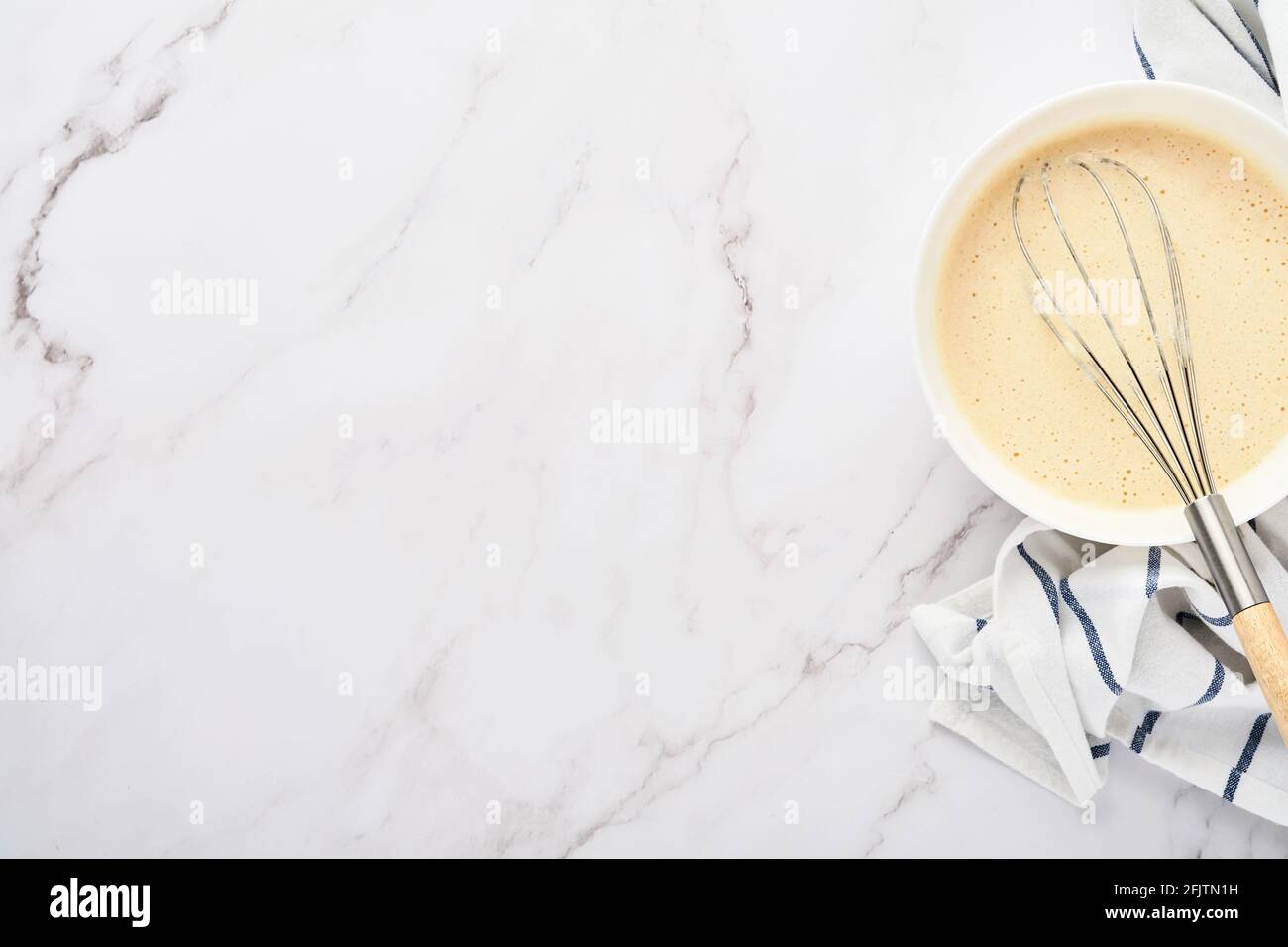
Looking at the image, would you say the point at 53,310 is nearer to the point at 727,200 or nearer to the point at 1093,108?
the point at 727,200

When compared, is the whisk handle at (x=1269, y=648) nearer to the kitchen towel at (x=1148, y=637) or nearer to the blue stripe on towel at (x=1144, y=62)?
the kitchen towel at (x=1148, y=637)

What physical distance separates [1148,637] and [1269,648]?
0.32 ft

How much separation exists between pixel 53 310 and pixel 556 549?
0.42m

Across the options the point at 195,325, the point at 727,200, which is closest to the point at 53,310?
the point at 195,325

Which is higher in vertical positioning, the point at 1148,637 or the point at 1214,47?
the point at 1214,47

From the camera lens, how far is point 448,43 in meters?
0.68

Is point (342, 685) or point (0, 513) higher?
point (0, 513)

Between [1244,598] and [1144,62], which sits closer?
[1244,598]

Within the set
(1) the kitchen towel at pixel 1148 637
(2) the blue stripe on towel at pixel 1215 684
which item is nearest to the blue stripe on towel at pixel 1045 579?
(1) the kitchen towel at pixel 1148 637

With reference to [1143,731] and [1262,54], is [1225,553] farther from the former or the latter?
[1262,54]

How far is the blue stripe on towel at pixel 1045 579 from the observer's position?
25.3 inches

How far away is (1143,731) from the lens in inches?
25.9

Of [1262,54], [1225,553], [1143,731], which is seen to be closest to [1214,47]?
[1262,54]
